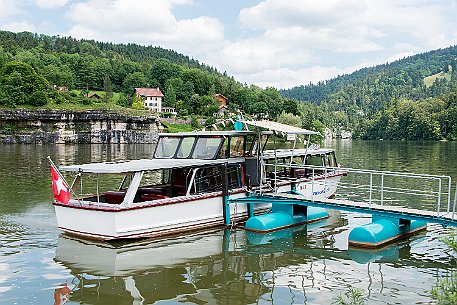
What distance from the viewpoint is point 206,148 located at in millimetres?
22531

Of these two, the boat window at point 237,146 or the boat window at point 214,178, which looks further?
the boat window at point 237,146

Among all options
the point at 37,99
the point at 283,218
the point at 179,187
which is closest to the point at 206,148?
the point at 179,187

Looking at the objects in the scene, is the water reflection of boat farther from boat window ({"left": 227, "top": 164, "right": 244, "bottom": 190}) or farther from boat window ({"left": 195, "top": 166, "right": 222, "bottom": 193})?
boat window ({"left": 227, "top": 164, "right": 244, "bottom": 190})

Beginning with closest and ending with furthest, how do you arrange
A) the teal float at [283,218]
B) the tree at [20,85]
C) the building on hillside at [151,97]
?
1. the teal float at [283,218]
2. the tree at [20,85]
3. the building on hillside at [151,97]

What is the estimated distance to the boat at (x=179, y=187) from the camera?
1852 cm

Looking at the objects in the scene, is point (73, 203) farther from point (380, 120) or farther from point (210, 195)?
point (380, 120)

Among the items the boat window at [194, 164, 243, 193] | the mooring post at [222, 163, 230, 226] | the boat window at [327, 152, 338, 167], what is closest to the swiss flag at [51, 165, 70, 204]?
the boat window at [194, 164, 243, 193]

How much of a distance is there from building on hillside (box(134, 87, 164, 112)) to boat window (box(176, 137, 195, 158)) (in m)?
132

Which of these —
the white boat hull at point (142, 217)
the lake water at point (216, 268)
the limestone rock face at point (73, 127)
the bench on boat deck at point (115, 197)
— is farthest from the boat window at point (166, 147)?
the limestone rock face at point (73, 127)

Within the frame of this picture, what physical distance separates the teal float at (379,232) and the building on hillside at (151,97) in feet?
449

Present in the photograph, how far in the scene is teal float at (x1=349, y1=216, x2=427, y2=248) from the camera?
1830 centimetres

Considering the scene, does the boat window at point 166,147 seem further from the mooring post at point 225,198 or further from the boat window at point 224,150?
the mooring post at point 225,198

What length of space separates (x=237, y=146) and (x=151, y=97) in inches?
5355

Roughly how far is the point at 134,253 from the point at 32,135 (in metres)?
93.3
